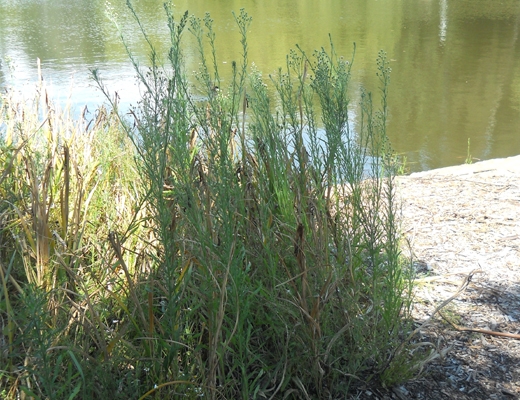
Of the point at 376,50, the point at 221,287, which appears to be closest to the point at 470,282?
the point at 221,287

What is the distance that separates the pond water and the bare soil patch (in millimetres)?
3153

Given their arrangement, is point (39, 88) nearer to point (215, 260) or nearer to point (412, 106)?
point (215, 260)

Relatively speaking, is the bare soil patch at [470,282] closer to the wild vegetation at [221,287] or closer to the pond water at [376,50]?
the wild vegetation at [221,287]

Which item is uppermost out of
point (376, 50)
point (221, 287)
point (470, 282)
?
point (221, 287)

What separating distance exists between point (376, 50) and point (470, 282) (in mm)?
11727

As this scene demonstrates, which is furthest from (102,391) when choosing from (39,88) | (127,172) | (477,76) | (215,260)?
(477,76)

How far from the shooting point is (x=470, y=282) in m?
2.79

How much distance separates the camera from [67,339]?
6.49 feet

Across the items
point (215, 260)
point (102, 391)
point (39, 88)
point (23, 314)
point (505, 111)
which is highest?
point (39, 88)

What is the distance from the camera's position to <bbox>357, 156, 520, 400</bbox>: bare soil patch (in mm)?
2152

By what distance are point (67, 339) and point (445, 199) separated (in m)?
2.72

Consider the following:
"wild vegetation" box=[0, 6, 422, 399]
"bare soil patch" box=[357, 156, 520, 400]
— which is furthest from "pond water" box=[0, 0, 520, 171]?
"bare soil patch" box=[357, 156, 520, 400]

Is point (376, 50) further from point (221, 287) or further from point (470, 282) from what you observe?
point (221, 287)

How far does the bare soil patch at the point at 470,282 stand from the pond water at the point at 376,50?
3153 millimetres
